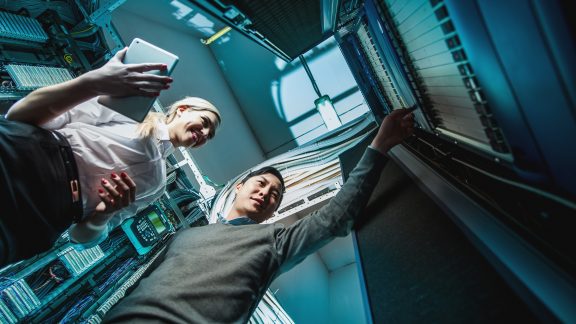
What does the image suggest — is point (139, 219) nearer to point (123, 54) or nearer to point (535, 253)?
point (123, 54)

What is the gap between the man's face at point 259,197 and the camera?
140 centimetres

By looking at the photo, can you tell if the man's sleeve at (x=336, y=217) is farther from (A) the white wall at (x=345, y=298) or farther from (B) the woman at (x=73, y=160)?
(A) the white wall at (x=345, y=298)

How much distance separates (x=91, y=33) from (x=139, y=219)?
4.35ft

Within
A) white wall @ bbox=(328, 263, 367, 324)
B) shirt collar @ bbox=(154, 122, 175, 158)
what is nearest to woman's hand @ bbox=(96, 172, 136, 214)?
shirt collar @ bbox=(154, 122, 175, 158)

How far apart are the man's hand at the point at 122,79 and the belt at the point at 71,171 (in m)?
0.21

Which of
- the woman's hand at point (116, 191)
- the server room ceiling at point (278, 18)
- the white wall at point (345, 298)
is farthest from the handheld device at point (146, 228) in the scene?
the white wall at point (345, 298)

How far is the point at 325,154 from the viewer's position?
195 cm

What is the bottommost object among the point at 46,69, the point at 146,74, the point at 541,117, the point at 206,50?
the point at 541,117

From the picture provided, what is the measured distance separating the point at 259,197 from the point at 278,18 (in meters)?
0.88

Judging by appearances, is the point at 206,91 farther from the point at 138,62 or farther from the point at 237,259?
the point at 237,259

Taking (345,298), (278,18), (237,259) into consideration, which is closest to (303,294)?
(345,298)

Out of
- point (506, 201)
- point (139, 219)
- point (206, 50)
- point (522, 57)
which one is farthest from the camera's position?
point (206, 50)

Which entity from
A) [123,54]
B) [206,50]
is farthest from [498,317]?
[206,50]

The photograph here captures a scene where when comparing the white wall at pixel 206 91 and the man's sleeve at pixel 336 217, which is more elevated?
the white wall at pixel 206 91
